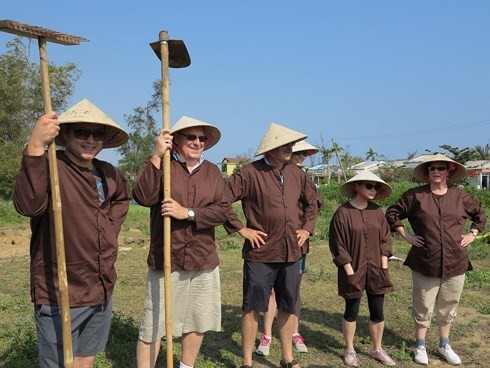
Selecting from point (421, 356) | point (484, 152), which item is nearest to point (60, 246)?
point (421, 356)

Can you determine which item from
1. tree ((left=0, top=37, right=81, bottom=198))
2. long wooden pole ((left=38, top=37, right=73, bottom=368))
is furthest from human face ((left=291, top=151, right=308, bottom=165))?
tree ((left=0, top=37, right=81, bottom=198))

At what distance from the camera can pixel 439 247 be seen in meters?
4.64

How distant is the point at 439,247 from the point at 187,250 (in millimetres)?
2454

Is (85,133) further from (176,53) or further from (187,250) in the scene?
(187,250)

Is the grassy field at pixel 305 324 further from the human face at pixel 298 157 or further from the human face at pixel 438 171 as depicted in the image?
the human face at pixel 298 157

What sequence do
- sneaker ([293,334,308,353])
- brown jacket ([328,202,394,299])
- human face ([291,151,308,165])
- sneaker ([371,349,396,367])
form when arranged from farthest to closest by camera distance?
human face ([291,151,308,165]) → sneaker ([293,334,308,353]) → sneaker ([371,349,396,367]) → brown jacket ([328,202,394,299])

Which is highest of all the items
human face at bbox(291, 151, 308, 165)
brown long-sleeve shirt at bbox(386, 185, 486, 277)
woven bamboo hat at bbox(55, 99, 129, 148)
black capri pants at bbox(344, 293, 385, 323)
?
Result: woven bamboo hat at bbox(55, 99, 129, 148)

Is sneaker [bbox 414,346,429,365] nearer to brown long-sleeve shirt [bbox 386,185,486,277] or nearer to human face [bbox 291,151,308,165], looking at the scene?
brown long-sleeve shirt [bbox 386,185,486,277]

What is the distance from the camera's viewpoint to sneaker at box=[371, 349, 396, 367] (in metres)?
4.60

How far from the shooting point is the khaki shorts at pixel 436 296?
4.72 metres

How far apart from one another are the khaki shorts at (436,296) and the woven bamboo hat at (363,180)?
2.76ft

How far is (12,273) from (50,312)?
6.30m

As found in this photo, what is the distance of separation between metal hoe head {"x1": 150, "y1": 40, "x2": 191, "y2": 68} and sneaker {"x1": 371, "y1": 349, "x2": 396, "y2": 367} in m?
3.14

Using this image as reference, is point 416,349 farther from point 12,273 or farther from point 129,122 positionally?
point 129,122
